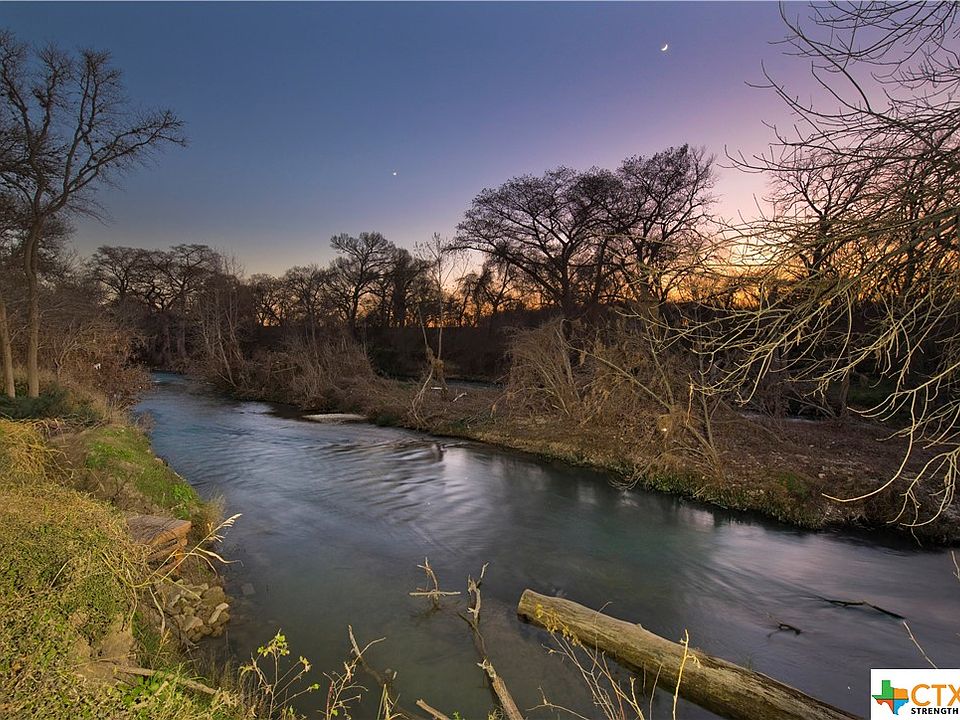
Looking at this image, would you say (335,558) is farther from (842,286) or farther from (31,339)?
(31,339)

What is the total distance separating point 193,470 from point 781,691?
15888 mm

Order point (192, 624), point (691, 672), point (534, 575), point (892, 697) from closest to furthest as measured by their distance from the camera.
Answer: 1. point (892, 697)
2. point (691, 672)
3. point (192, 624)
4. point (534, 575)

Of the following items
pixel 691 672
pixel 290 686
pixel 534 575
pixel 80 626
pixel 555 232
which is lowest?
pixel 534 575

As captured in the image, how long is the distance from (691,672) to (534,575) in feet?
13.0

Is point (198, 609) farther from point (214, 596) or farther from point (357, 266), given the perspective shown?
point (357, 266)

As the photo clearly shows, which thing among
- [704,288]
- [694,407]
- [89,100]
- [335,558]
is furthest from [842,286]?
[89,100]

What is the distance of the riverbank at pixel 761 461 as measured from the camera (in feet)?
37.7

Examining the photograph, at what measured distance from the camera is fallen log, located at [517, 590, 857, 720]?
487cm

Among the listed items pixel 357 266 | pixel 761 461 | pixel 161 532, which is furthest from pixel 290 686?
pixel 357 266

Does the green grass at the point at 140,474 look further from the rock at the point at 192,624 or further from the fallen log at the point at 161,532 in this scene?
the rock at the point at 192,624

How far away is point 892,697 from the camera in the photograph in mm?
5340

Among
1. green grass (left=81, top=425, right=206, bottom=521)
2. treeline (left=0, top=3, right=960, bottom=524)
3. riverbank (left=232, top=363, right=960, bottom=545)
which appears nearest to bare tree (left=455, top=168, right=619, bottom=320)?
treeline (left=0, top=3, right=960, bottom=524)

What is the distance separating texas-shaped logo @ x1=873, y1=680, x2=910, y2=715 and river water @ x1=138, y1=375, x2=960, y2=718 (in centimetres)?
42

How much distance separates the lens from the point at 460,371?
1660 inches
